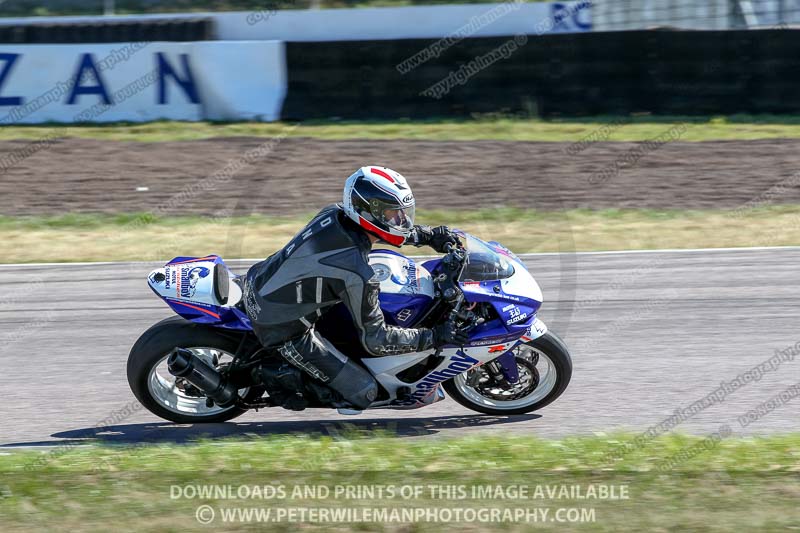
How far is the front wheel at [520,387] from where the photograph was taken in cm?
659

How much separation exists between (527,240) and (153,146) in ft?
24.0

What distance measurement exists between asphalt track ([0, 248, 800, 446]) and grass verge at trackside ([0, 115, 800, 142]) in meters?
5.48

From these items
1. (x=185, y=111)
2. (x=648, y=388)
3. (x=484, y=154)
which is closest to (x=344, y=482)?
(x=648, y=388)

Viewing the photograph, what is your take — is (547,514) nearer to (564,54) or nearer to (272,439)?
(272,439)

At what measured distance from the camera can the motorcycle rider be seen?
594 centimetres

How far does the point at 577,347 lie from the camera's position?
819cm

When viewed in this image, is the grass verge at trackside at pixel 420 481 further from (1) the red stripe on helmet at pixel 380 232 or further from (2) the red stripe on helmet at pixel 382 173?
(2) the red stripe on helmet at pixel 382 173

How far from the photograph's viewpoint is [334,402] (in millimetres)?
6340

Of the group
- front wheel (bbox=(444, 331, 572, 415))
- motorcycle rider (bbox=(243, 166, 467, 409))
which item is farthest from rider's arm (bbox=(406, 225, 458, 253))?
front wheel (bbox=(444, 331, 572, 415))

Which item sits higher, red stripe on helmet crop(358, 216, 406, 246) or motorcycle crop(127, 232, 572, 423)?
red stripe on helmet crop(358, 216, 406, 246)

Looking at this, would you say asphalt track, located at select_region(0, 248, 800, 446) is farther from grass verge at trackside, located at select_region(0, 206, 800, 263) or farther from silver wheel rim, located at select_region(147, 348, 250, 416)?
grass verge at trackside, located at select_region(0, 206, 800, 263)

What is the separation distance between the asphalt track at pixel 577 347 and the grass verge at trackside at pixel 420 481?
2.48 feet

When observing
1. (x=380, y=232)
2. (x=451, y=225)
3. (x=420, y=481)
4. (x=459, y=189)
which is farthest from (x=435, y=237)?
(x=459, y=189)

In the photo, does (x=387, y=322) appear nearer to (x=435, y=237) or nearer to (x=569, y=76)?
(x=435, y=237)
